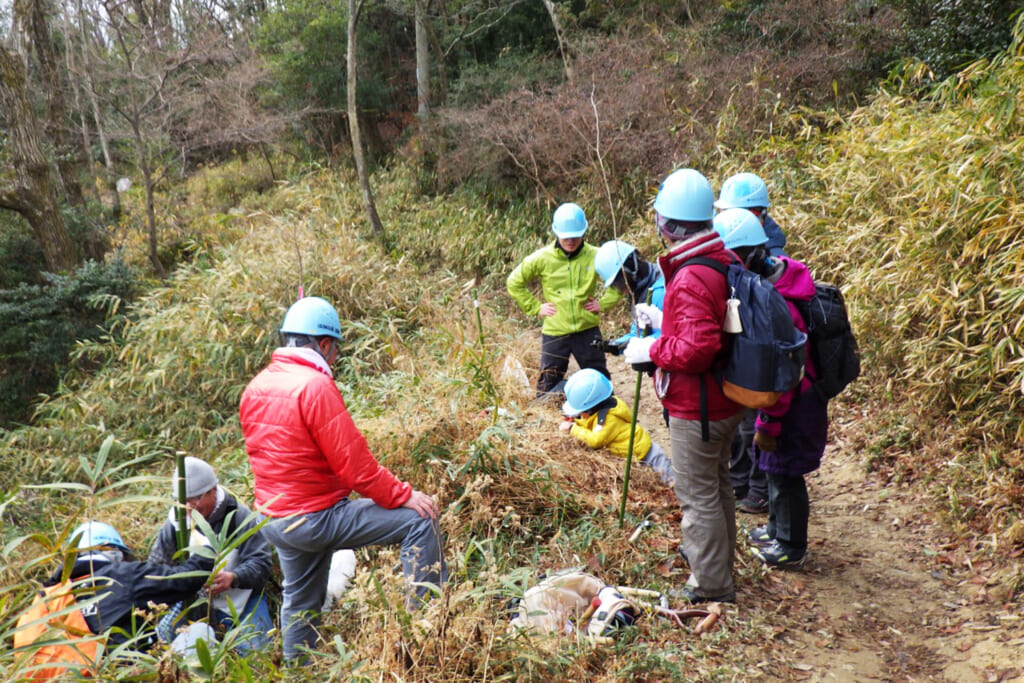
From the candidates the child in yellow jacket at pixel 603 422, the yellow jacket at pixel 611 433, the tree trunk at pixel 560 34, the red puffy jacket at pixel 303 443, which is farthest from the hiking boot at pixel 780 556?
the tree trunk at pixel 560 34

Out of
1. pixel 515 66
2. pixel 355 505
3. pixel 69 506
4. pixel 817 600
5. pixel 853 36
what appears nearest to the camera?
pixel 355 505

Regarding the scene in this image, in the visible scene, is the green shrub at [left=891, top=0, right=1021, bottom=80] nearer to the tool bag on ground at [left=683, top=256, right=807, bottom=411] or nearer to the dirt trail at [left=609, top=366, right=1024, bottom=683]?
the dirt trail at [left=609, top=366, right=1024, bottom=683]

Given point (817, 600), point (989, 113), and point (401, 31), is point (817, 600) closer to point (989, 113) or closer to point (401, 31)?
point (989, 113)

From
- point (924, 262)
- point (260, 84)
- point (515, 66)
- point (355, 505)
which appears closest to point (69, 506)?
point (355, 505)

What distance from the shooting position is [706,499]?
2830 mm

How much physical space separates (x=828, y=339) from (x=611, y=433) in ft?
4.80

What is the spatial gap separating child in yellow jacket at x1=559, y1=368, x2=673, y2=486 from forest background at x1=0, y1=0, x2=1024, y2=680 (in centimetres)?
23

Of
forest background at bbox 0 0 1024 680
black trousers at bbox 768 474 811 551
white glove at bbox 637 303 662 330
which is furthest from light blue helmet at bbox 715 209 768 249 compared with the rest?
black trousers at bbox 768 474 811 551

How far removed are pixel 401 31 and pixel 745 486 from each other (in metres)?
14.5

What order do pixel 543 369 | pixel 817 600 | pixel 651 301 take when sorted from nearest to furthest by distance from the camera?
1. pixel 817 600
2. pixel 651 301
3. pixel 543 369

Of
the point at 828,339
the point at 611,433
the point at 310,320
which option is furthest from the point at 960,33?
the point at 310,320

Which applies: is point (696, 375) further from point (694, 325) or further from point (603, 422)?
point (603, 422)

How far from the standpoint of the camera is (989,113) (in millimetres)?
4461

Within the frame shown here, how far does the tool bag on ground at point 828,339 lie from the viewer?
3.04m
